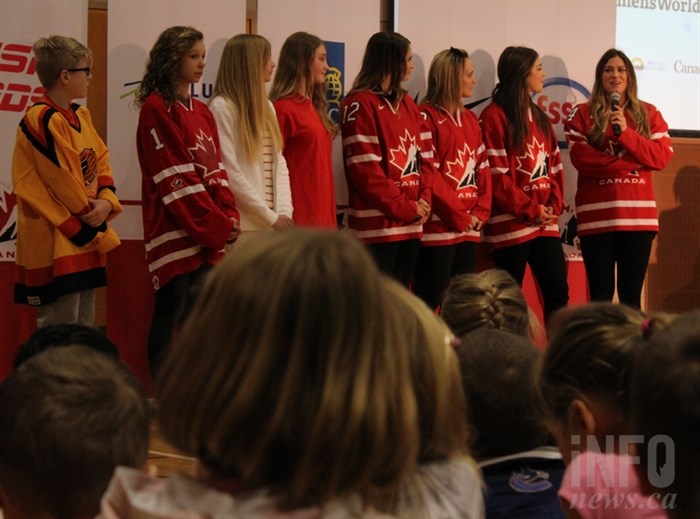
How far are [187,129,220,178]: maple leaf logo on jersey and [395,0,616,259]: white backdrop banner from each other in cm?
137

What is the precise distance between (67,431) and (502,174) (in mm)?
3898

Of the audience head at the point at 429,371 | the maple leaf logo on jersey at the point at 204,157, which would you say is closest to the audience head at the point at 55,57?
the maple leaf logo on jersey at the point at 204,157

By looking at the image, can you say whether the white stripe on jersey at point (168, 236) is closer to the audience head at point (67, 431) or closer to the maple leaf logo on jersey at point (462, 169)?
the maple leaf logo on jersey at point (462, 169)

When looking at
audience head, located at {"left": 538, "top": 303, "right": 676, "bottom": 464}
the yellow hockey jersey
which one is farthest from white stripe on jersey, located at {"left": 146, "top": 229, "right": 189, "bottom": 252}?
audience head, located at {"left": 538, "top": 303, "right": 676, "bottom": 464}

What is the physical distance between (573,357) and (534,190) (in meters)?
3.46

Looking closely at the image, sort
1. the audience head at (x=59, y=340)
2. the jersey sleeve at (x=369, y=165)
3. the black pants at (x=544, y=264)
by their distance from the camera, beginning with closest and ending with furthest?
the audience head at (x=59, y=340), the jersey sleeve at (x=369, y=165), the black pants at (x=544, y=264)

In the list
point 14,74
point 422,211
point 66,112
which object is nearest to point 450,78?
point 422,211

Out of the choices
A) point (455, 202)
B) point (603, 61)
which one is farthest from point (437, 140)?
point (603, 61)

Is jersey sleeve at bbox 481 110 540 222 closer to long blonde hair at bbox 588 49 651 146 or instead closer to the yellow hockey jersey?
long blonde hair at bbox 588 49 651 146

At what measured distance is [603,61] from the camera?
16.6ft

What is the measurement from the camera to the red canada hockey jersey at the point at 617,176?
493cm

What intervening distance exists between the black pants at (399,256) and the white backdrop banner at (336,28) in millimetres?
371

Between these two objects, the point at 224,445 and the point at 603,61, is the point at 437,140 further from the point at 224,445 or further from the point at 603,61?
the point at 224,445

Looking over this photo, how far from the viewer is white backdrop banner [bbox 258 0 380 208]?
4617mm
